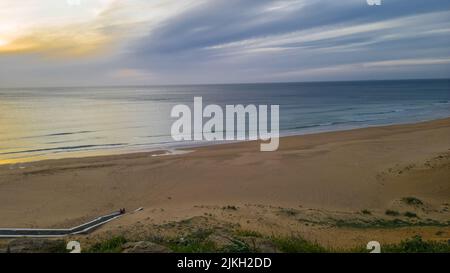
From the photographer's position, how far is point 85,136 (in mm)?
29500

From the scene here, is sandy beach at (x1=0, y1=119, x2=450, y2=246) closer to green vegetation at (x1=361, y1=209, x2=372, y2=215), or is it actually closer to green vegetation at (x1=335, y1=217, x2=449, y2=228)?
green vegetation at (x1=361, y1=209, x2=372, y2=215)

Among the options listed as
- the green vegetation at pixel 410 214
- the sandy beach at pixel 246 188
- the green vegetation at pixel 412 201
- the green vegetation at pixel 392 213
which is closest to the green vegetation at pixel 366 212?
the sandy beach at pixel 246 188

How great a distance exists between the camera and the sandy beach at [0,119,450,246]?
9.30 m

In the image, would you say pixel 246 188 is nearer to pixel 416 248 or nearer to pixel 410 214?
pixel 410 214

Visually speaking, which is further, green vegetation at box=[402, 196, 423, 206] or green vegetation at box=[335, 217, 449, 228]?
green vegetation at box=[402, 196, 423, 206]

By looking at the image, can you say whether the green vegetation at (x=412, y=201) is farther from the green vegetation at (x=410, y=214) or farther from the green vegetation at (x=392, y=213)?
the green vegetation at (x=392, y=213)

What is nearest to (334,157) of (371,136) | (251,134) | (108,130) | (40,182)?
(371,136)

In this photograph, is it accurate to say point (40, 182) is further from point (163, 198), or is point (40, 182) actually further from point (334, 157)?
point (334, 157)

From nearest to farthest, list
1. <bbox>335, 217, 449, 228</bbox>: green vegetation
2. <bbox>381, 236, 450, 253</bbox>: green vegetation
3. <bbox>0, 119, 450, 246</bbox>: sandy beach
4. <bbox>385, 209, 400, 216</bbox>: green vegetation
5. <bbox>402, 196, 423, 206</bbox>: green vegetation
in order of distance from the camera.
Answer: <bbox>381, 236, 450, 253</bbox>: green vegetation < <bbox>335, 217, 449, 228</bbox>: green vegetation < <bbox>0, 119, 450, 246</bbox>: sandy beach < <bbox>385, 209, 400, 216</bbox>: green vegetation < <bbox>402, 196, 423, 206</bbox>: green vegetation

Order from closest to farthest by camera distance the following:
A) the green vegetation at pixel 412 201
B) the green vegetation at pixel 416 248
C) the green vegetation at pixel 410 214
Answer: the green vegetation at pixel 416 248
the green vegetation at pixel 410 214
the green vegetation at pixel 412 201

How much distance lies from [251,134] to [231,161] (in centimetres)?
1186

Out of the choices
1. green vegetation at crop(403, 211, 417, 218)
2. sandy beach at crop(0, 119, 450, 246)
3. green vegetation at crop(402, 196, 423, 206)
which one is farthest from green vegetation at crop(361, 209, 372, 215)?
green vegetation at crop(402, 196, 423, 206)

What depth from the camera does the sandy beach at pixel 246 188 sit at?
9295mm
